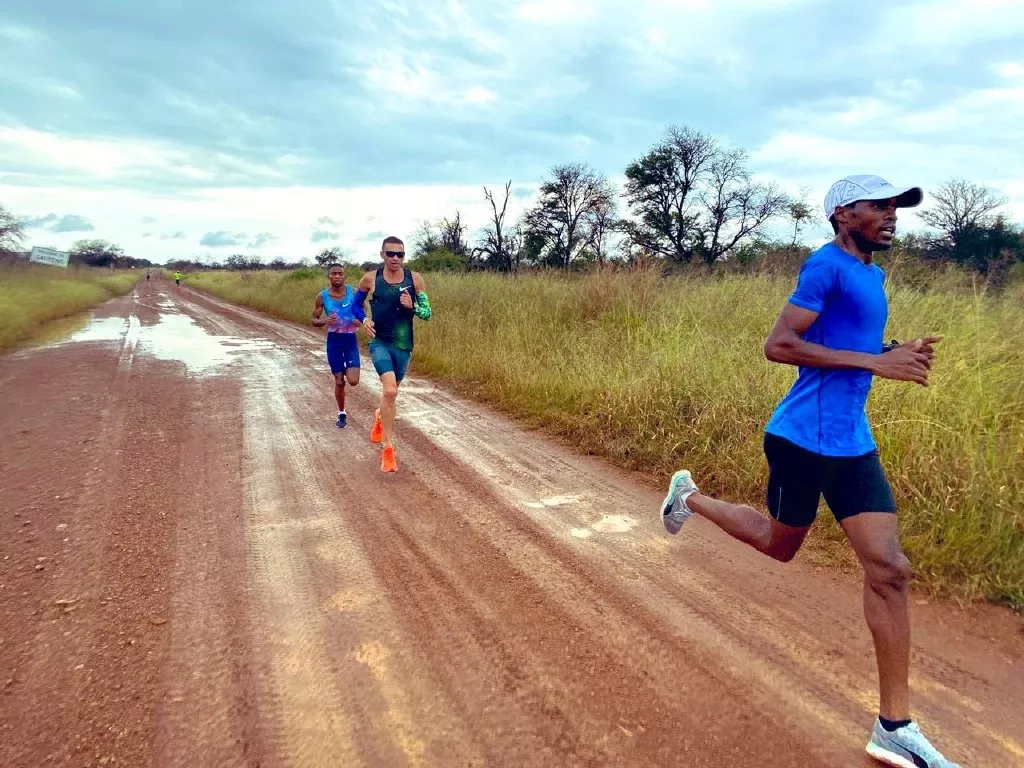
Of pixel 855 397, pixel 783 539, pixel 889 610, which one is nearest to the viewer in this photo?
pixel 889 610

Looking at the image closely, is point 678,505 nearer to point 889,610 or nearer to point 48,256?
point 889,610

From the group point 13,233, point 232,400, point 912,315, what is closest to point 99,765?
point 232,400

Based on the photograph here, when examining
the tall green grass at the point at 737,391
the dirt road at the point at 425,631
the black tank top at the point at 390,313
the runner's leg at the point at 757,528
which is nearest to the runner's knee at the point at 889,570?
the runner's leg at the point at 757,528

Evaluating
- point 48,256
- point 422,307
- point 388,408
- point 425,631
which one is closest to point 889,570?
point 425,631

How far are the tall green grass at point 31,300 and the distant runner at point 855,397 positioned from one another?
51.3 feet

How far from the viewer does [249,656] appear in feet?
8.63

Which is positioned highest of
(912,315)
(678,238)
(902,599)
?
(678,238)

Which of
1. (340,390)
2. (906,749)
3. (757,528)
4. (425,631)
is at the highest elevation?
(757,528)

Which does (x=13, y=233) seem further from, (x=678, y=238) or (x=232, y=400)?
(x=678, y=238)

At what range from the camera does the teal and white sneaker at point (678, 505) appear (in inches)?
131

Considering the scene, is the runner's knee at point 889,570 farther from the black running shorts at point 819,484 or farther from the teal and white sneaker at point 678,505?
the teal and white sneaker at point 678,505

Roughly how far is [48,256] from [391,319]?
20.4 meters

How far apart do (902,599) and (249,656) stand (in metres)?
2.53

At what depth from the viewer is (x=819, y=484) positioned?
2.35 meters
